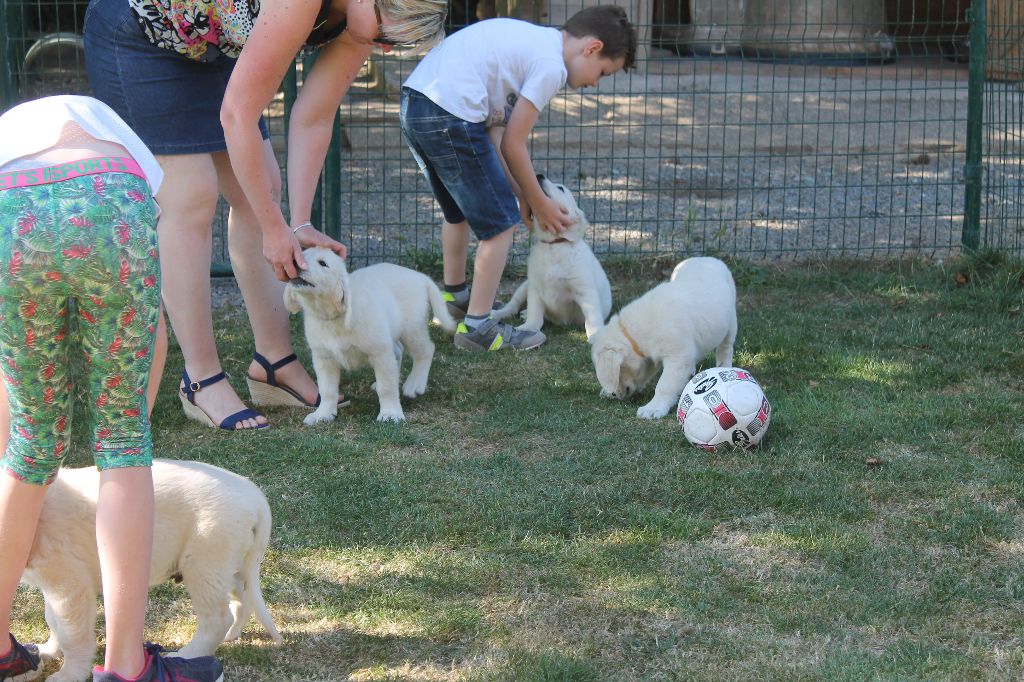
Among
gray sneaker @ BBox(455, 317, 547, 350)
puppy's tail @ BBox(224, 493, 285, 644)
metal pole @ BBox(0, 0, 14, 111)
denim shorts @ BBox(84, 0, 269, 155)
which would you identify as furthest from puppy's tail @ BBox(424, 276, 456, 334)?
metal pole @ BBox(0, 0, 14, 111)

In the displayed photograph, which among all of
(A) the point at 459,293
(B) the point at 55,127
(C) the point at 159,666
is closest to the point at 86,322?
(B) the point at 55,127

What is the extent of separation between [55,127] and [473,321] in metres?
3.35

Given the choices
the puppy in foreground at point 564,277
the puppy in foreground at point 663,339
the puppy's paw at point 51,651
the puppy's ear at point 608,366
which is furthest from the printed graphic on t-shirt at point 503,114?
the puppy's paw at point 51,651

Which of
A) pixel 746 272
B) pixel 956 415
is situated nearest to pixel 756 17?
pixel 746 272

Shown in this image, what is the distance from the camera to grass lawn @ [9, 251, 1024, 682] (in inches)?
109

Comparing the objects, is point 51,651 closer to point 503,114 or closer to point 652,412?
point 652,412

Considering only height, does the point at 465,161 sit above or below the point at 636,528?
above

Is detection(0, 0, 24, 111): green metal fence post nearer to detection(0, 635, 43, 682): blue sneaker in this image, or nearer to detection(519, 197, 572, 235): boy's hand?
detection(519, 197, 572, 235): boy's hand

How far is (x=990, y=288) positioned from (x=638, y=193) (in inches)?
124

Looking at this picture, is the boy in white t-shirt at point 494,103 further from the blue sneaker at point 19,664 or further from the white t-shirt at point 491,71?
the blue sneaker at point 19,664

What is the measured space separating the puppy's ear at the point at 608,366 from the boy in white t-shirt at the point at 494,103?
89cm

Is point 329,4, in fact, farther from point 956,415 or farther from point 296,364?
point 956,415

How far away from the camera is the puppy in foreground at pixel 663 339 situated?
456 centimetres

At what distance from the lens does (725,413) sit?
13.0 ft
